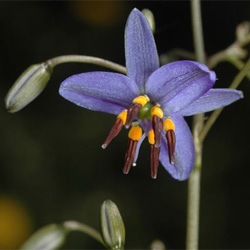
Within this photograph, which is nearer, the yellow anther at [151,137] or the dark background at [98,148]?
the yellow anther at [151,137]

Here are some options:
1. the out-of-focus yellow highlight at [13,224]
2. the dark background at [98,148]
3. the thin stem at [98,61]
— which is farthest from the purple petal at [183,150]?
the out-of-focus yellow highlight at [13,224]

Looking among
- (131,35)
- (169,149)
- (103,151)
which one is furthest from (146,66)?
(103,151)

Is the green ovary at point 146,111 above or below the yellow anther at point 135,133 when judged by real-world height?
above

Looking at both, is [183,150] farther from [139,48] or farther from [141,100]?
[139,48]

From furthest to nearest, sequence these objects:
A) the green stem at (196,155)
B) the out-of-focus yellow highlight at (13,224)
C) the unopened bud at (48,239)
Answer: the out-of-focus yellow highlight at (13,224), the unopened bud at (48,239), the green stem at (196,155)

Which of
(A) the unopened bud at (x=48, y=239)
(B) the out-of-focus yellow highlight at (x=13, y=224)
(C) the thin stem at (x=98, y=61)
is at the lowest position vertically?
(B) the out-of-focus yellow highlight at (x=13, y=224)

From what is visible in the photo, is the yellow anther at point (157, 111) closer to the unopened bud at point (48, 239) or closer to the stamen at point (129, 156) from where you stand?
the stamen at point (129, 156)

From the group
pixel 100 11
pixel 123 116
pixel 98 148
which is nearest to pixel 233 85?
pixel 123 116
